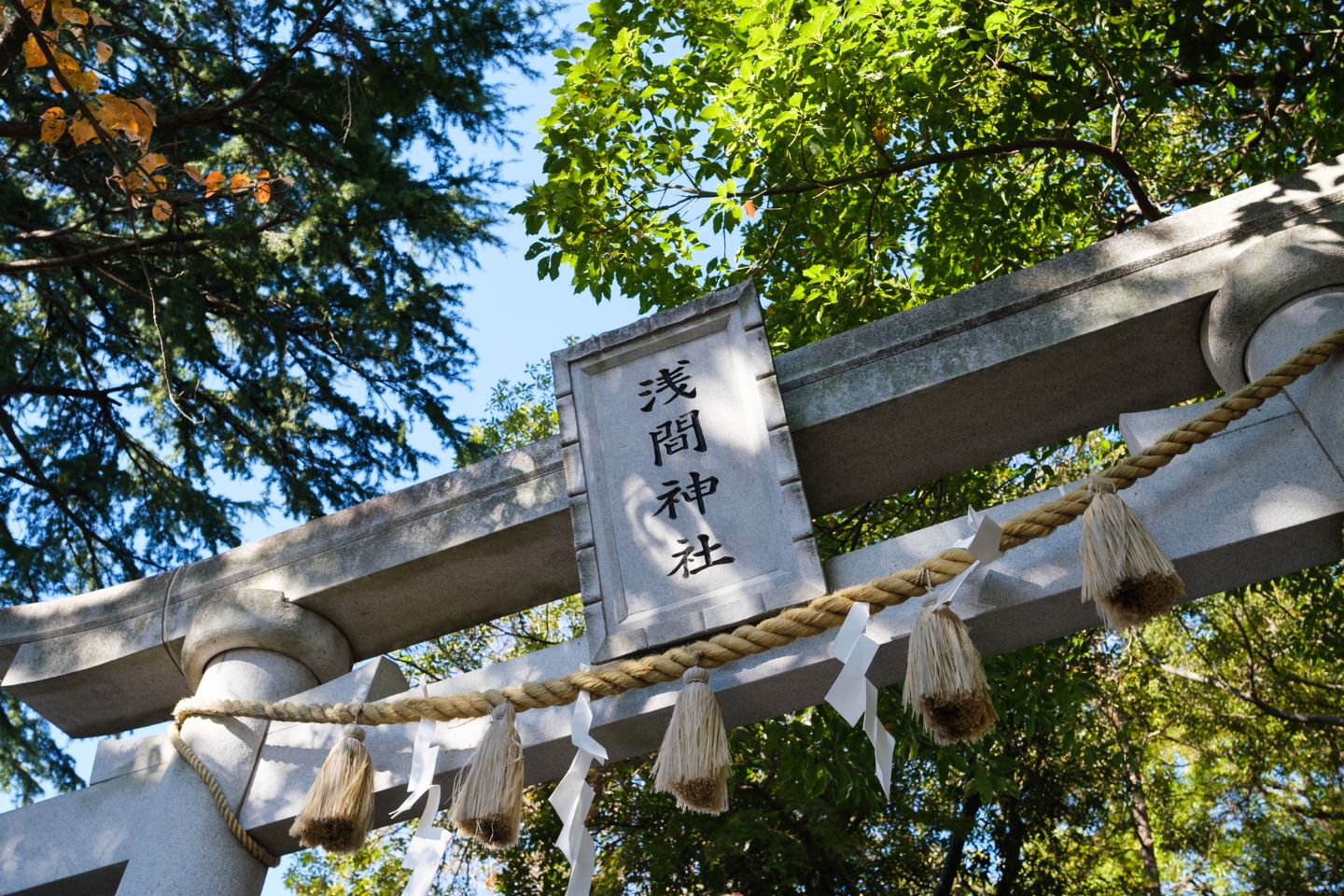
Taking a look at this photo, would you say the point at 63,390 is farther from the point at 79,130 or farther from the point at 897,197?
the point at 897,197

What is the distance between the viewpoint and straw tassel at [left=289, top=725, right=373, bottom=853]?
275 centimetres

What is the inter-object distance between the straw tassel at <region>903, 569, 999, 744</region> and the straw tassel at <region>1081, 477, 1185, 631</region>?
30 centimetres

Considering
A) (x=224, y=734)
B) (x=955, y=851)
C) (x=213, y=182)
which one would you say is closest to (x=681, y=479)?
(x=224, y=734)

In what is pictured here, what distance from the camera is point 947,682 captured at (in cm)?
232

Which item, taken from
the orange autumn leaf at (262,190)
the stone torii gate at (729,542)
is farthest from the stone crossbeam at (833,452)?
the orange autumn leaf at (262,190)

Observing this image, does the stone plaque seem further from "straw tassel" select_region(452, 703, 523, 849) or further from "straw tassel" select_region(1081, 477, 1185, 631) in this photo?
"straw tassel" select_region(1081, 477, 1185, 631)

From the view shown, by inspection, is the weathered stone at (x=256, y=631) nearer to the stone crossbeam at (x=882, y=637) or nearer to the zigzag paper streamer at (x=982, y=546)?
the stone crossbeam at (x=882, y=637)

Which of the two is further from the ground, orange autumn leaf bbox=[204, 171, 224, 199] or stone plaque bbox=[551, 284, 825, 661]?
orange autumn leaf bbox=[204, 171, 224, 199]

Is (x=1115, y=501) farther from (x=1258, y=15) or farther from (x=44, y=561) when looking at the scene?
(x=44, y=561)

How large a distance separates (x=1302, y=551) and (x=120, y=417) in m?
6.45

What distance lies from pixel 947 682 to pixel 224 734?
214 centimetres

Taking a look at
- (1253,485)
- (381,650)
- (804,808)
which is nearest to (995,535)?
(1253,485)

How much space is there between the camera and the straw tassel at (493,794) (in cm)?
260

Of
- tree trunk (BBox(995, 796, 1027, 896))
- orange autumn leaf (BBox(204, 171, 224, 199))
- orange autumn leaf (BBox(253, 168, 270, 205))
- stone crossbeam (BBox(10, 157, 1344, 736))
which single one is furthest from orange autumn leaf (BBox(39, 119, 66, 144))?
tree trunk (BBox(995, 796, 1027, 896))
